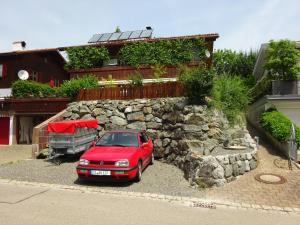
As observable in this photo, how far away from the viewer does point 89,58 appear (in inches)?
840

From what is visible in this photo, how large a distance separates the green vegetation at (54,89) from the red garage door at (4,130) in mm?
2143

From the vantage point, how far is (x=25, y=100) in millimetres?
18969

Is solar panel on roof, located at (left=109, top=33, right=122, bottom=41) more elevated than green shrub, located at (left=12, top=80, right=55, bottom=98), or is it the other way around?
solar panel on roof, located at (left=109, top=33, right=122, bottom=41)

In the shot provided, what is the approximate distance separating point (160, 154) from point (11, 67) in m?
15.7

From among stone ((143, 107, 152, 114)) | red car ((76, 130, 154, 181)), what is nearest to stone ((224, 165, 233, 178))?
red car ((76, 130, 154, 181))

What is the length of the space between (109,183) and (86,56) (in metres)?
13.7

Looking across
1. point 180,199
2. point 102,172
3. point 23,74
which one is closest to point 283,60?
point 180,199

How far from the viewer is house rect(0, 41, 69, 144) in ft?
61.4

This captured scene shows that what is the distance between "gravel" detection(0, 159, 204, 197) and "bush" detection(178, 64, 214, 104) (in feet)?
11.2

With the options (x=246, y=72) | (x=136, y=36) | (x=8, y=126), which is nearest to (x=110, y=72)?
(x=136, y=36)

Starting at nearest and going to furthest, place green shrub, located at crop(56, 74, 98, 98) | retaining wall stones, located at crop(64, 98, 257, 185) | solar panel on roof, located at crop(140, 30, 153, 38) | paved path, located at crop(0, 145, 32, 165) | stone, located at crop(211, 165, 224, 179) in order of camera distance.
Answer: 1. stone, located at crop(211, 165, 224, 179)
2. retaining wall stones, located at crop(64, 98, 257, 185)
3. paved path, located at crop(0, 145, 32, 165)
4. green shrub, located at crop(56, 74, 98, 98)
5. solar panel on roof, located at crop(140, 30, 153, 38)

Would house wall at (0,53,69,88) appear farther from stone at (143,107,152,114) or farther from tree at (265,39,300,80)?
tree at (265,39,300,80)

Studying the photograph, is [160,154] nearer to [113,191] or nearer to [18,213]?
[113,191]

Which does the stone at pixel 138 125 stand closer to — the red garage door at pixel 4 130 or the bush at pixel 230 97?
the bush at pixel 230 97
